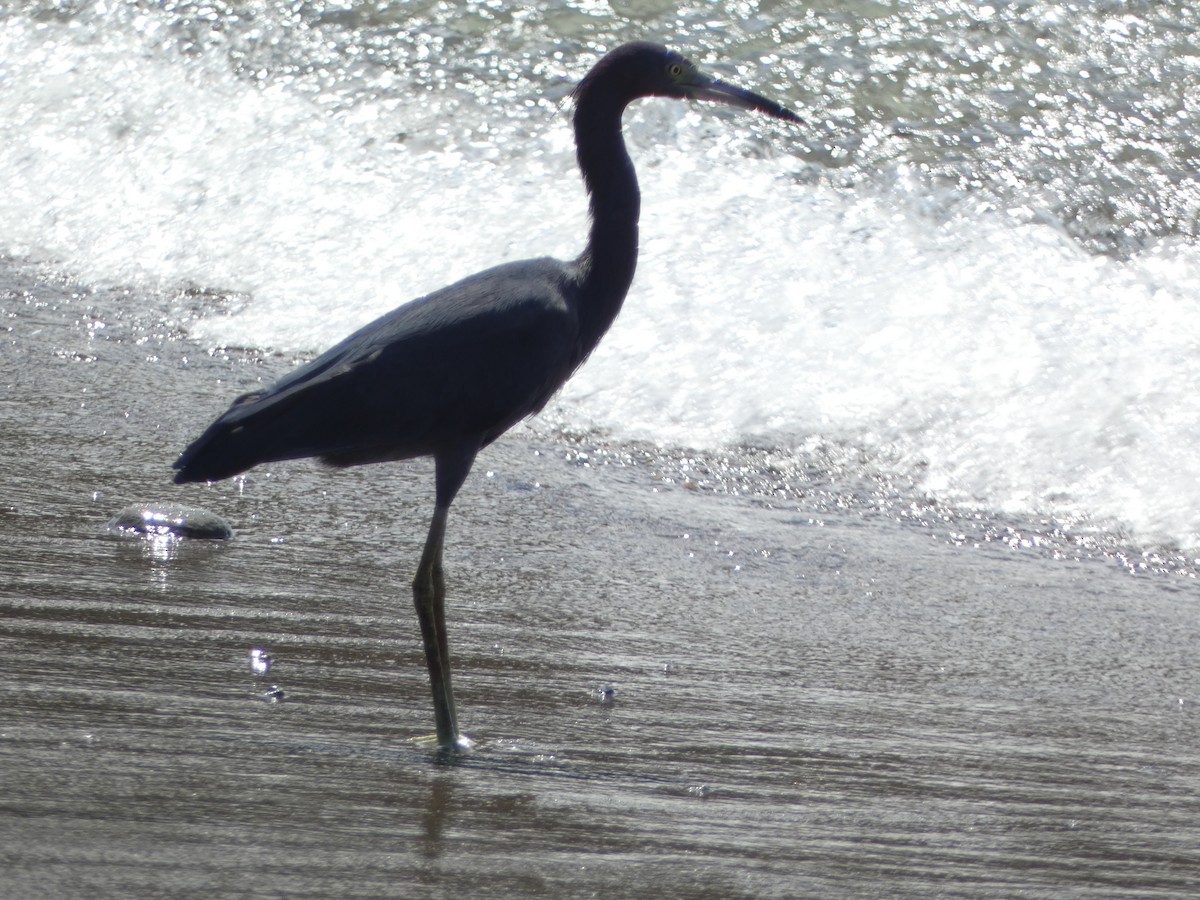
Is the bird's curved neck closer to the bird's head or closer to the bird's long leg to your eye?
the bird's head

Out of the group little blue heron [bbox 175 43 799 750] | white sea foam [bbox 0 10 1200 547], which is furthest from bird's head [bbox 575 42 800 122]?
white sea foam [bbox 0 10 1200 547]

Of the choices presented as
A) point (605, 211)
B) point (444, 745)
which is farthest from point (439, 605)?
point (605, 211)

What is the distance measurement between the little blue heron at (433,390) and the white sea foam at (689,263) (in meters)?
1.81

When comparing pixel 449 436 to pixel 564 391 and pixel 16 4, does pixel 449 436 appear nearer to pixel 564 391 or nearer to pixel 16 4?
pixel 564 391

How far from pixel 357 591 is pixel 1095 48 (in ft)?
18.4

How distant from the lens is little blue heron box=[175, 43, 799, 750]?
3.45 m

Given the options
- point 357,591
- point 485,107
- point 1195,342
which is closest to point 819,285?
point 1195,342

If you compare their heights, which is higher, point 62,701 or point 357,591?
point 62,701

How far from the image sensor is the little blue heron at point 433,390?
3451mm

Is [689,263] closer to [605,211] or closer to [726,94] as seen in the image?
[726,94]

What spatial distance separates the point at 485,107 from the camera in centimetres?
771

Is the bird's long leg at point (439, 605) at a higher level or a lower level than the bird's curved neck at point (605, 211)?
lower

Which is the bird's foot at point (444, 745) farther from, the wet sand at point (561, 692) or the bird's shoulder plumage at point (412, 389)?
the bird's shoulder plumage at point (412, 389)

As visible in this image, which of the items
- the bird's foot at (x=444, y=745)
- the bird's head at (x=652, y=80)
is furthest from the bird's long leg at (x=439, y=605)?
the bird's head at (x=652, y=80)
